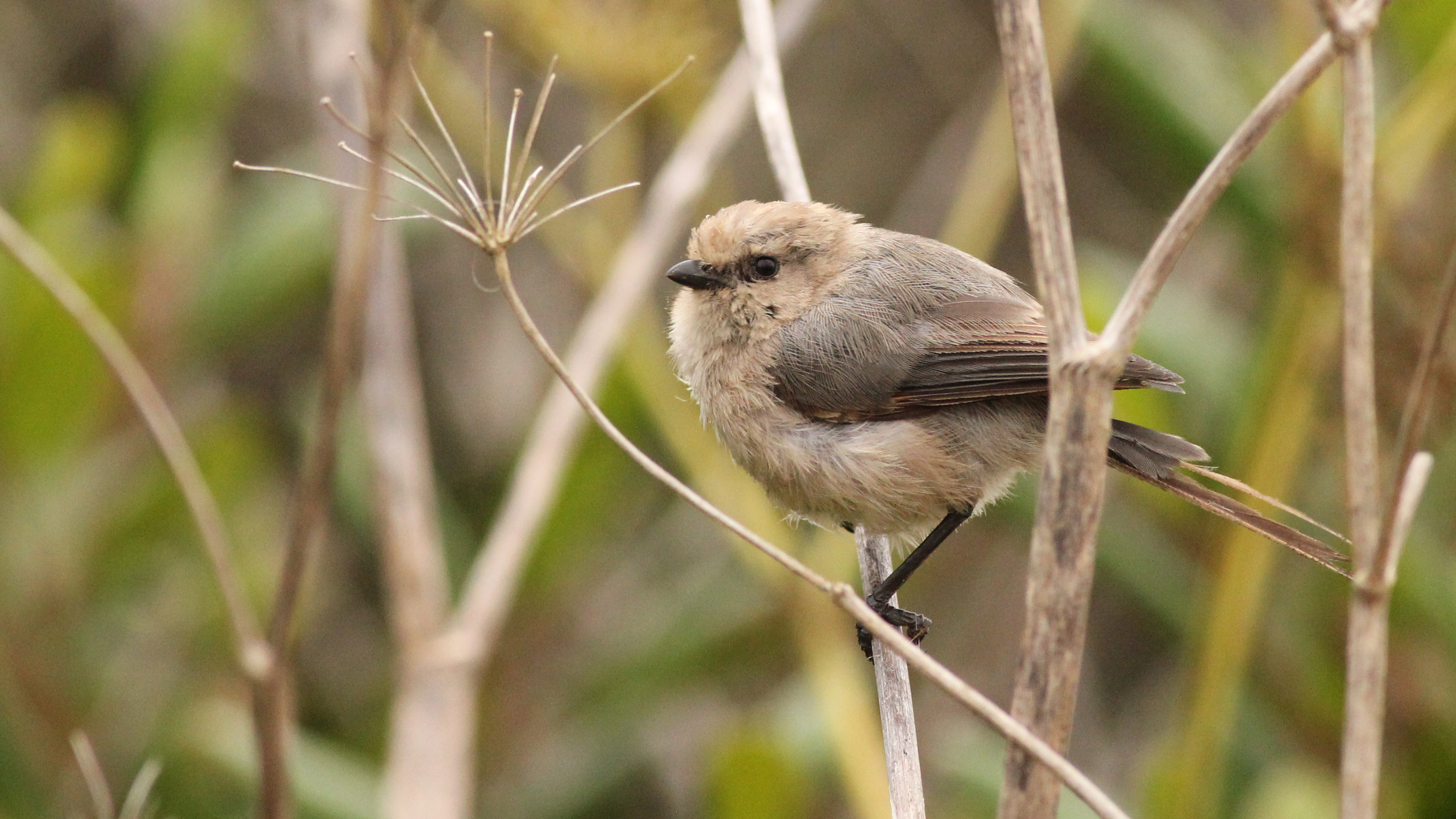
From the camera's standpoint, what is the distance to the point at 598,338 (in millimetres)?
3256

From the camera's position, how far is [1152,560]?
12.2 feet

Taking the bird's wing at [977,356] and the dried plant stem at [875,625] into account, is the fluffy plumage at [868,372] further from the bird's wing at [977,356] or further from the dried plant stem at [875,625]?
the dried plant stem at [875,625]

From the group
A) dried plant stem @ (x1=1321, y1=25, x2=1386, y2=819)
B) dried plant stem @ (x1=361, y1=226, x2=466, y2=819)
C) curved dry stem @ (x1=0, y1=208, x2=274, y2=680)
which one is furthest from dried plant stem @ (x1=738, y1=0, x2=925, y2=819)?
curved dry stem @ (x1=0, y1=208, x2=274, y2=680)

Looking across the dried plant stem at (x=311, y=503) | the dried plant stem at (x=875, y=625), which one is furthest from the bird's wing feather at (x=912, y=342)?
the dried plant stem at (x=875, y=625)

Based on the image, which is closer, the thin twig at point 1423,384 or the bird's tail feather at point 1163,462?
the thin twig at point 1423,384

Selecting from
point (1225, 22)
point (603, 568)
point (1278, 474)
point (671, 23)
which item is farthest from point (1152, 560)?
point (1225, 22)

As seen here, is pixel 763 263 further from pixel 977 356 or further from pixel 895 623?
pixel 895 623

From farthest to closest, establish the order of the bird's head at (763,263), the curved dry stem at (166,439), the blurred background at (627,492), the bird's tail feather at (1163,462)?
the blurred background at (627,492) → the bird's head at (763,263) → the bird's tail feather at (1163,462) → the curved dry stem at (166,439)

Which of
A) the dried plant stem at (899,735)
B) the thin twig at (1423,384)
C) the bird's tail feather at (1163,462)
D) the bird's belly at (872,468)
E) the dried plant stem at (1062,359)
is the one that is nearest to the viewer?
the thin twig at (1423,384)

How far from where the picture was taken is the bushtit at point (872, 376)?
261cm

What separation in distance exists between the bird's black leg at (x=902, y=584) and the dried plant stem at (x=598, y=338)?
2.80 feet

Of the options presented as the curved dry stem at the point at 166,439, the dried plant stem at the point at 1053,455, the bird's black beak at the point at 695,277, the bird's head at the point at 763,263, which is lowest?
the curved dry stem at the point at 166,439

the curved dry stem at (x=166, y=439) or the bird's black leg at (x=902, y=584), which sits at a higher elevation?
the bird's black leg at (x=902, y=584)

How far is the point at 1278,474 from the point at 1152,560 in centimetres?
52
